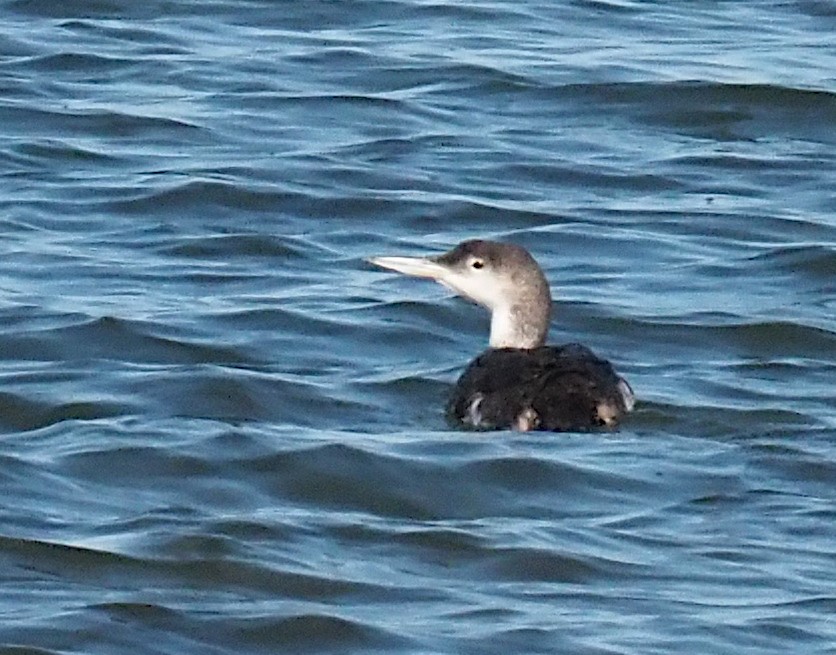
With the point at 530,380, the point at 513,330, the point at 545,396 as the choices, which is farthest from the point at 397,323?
the point at 545,396

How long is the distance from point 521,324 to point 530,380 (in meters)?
0.90

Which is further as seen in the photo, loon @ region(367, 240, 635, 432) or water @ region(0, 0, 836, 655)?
loon @ region(367, 240, 635, 432)

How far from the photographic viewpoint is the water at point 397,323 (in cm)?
842

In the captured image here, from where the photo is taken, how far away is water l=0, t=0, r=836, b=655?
332 inches

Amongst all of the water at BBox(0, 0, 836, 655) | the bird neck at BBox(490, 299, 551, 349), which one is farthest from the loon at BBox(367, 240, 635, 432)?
the water at BBox(0, 0, 836, 655)

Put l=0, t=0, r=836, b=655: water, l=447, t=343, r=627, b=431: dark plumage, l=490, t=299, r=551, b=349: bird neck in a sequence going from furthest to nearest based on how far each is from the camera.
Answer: l=490, t=299, r=551, b=349: bird neck
l=447, t=343, r=627, b=431: dark plumage
l=0, t=0, r=836, b=655: water

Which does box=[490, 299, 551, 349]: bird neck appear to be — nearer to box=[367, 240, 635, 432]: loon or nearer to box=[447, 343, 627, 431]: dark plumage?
box=[367, 240, 635, 432]: loon

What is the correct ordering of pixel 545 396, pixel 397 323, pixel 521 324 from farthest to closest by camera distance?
pixel 397 323
pixel 521 324
pixel 545 396

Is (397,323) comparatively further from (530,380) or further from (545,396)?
(545,396)

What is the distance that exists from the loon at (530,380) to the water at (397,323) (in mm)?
122

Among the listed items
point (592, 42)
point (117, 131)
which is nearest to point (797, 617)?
point (117, 131)

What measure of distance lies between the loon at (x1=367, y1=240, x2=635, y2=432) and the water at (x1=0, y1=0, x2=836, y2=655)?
0.12 m

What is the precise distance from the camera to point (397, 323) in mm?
12000

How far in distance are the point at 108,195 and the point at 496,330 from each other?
10.7 ft
